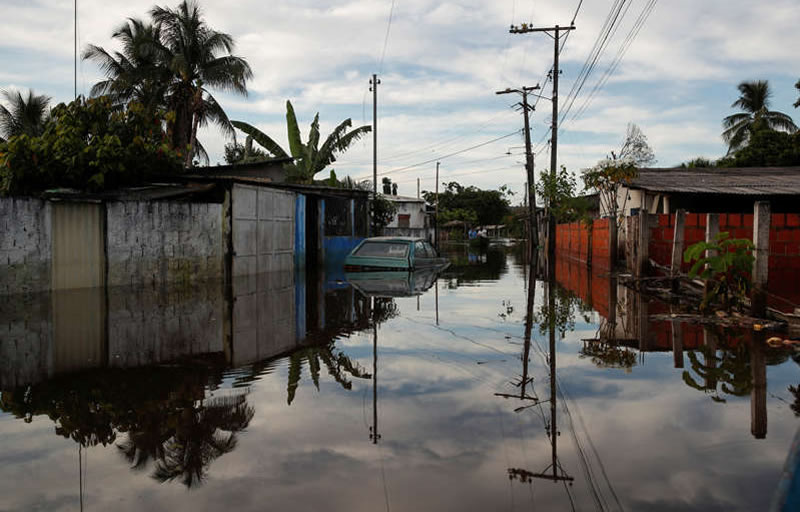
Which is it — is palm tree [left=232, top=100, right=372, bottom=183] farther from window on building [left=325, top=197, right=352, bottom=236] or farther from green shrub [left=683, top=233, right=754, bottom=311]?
green shrub [left=683, top=233, right=754, bottom=311]

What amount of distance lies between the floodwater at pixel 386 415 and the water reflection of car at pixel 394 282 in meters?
4.58

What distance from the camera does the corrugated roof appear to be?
20.3 m

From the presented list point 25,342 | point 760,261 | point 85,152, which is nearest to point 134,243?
point 85,152

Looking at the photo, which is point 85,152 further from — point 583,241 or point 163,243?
point 583,241

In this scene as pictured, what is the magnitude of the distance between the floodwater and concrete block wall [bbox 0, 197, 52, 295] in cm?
320

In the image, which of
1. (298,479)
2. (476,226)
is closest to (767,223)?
(298,479)

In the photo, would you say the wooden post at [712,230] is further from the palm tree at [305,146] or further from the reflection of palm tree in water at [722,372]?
the palm tree at [305,146]

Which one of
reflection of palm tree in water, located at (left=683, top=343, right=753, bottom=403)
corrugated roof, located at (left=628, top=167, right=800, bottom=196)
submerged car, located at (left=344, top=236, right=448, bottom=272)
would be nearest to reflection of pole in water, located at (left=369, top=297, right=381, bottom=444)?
reflection of palm tree in water, located at (left=683, top=343, right=753, bottom=403)

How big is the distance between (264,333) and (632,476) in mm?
6160

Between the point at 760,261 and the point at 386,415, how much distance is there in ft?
22.6

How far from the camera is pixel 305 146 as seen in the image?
31.3 m

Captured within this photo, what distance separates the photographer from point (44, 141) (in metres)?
15.1

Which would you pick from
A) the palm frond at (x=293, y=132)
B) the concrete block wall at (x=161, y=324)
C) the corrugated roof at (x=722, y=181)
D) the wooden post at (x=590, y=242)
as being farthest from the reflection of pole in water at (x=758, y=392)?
the palm frond at (x=293, y=132)

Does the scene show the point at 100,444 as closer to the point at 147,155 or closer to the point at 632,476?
the point at 632,476
